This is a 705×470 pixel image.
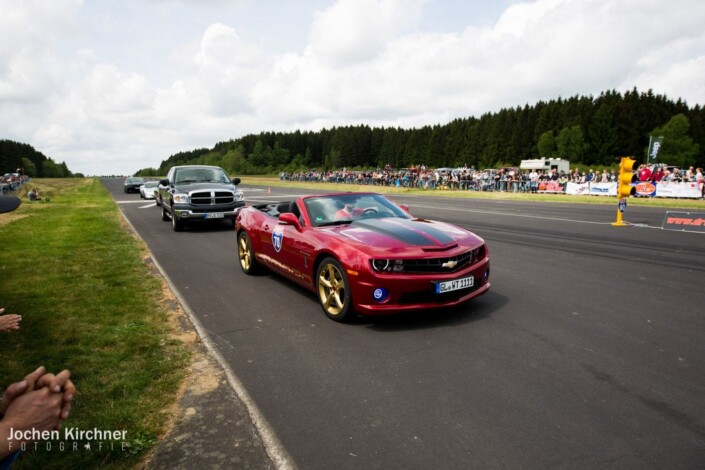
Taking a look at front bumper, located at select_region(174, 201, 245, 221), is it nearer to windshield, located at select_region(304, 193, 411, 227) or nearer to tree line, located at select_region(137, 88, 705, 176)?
windshield, located at select_region(304, 193, 411, 227)

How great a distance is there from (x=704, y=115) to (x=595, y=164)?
20.9 metres

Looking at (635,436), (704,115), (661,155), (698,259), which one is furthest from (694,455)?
(704,115)

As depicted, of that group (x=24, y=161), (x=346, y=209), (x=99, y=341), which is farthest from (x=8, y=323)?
(x=24, y=161)

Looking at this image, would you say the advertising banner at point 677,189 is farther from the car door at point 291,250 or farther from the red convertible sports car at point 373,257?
the car door at point 291,250

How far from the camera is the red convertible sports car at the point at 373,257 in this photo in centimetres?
457

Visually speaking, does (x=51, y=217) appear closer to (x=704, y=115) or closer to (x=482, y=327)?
(x=482, y=327)

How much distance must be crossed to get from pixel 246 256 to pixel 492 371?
501cm

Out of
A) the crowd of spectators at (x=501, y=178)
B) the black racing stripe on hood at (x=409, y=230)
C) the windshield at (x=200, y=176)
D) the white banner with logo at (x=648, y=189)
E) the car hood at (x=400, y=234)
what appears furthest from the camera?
the crowd of spectators at (x=501, y=178)

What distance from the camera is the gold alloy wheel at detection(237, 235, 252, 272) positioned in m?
7.45

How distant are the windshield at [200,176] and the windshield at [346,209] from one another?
8.92m

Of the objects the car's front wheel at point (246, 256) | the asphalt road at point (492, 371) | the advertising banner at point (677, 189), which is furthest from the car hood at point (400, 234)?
the advertising banner at point (677, 189)

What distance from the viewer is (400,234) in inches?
198

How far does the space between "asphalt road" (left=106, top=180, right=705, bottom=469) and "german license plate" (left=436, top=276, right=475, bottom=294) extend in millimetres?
408

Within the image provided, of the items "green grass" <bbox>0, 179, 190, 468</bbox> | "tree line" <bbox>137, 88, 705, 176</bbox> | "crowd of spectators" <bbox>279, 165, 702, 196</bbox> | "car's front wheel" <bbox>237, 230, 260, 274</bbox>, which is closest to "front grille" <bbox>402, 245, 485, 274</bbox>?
"green grass" <bbox>0, 179, 190, 468</bbox>
